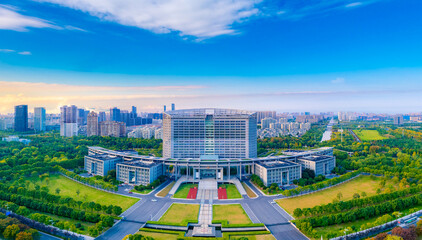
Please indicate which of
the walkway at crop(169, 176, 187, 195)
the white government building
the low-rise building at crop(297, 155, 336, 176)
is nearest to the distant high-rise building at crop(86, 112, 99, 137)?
the white government building

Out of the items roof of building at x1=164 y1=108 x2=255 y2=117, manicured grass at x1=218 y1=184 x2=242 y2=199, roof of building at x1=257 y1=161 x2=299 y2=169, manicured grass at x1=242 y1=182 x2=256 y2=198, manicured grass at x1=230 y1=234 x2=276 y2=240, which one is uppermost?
roof of building at x1=164 y1=108 x2=255 y2=117

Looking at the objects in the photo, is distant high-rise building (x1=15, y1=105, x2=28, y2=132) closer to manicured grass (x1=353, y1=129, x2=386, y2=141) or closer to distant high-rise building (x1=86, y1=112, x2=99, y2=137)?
distant high-rise building (x1=86, y1=112, x2=99, y2=137)

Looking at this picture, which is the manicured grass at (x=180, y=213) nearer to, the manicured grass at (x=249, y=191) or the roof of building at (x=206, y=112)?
the manicured grass at (x=249, y=191)

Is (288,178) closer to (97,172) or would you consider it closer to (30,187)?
(97,172)

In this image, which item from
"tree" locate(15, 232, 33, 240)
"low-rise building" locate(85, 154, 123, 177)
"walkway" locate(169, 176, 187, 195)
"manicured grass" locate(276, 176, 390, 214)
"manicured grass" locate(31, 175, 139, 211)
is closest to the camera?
"tree" locate(15, 232, 33, 240)

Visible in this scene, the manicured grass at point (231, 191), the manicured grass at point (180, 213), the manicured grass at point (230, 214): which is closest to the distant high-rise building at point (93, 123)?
the manicured grass at point (231, 191)

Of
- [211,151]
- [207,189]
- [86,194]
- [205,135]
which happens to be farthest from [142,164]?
[211,151]

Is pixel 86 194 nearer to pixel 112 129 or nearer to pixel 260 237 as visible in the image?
pixel 260 237
